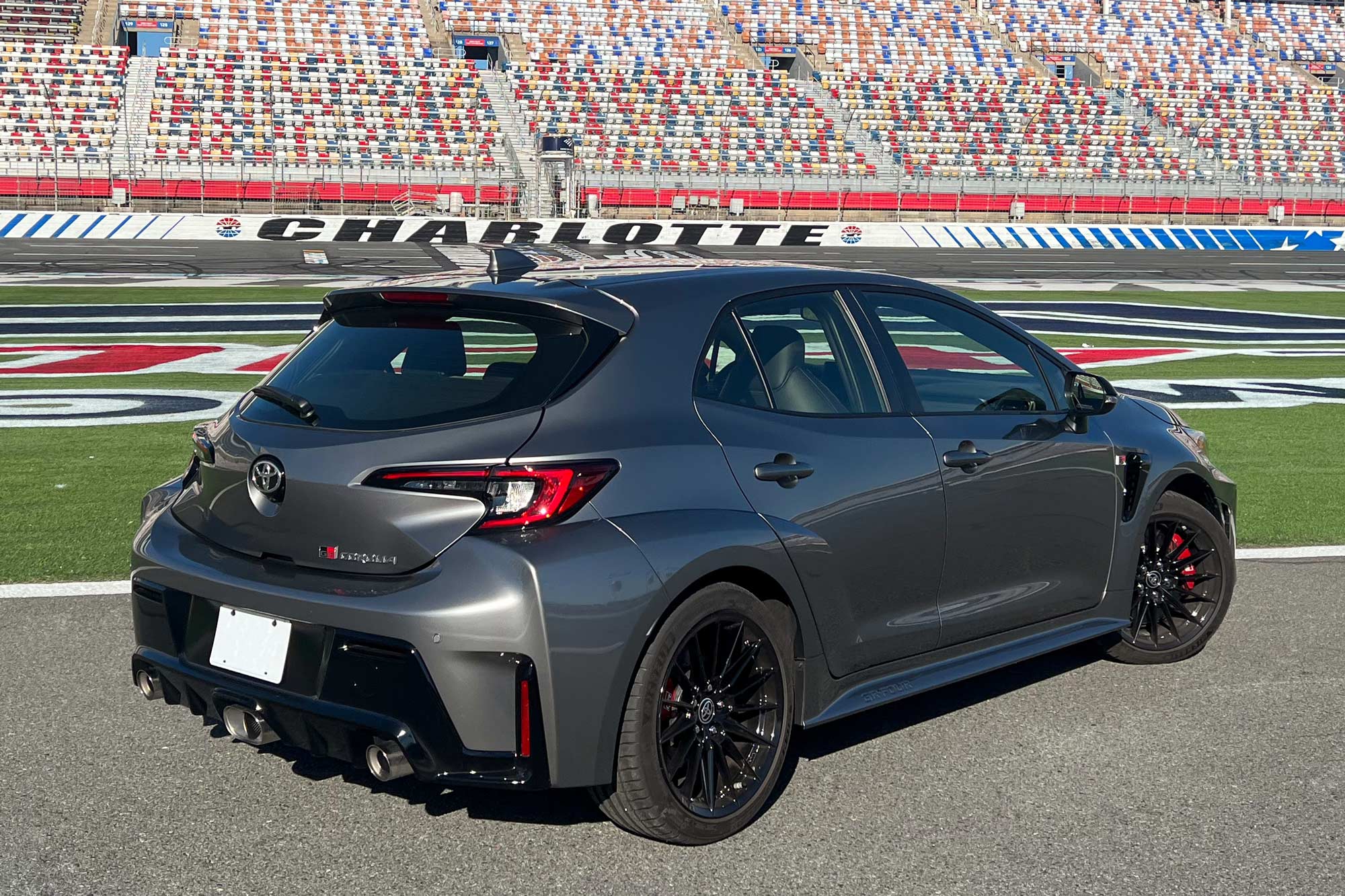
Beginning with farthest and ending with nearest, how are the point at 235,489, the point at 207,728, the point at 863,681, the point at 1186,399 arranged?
1. the point at 1186,399
2. the point at 207,728
3. the point at 863,681
4. the point at 235,489

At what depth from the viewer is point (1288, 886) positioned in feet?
11.2

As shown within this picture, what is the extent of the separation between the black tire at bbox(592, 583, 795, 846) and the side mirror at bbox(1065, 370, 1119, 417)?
1.53 m


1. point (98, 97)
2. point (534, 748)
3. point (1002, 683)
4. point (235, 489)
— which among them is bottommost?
point (98, 97)

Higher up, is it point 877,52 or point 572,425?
point 572,425

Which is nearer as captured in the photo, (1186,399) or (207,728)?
(207,728)

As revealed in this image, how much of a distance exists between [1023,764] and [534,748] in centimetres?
163

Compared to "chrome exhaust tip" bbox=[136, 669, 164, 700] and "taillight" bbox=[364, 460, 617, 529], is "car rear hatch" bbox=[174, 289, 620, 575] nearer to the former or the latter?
"taillight" bbox=[364, 460, 617, 529]

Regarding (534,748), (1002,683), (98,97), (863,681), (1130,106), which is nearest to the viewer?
(534,748)

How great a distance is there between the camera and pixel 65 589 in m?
5.84

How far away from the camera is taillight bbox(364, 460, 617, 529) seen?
3340 millimetres

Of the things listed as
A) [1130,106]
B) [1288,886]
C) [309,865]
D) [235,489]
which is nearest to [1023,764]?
[1288,886]

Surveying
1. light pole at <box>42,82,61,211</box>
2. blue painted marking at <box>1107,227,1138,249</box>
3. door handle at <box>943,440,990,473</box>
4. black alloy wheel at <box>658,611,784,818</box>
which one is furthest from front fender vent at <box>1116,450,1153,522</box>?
light pole at <box>42,82,61,211</box>

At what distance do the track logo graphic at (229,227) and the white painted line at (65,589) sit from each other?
95.8 feet

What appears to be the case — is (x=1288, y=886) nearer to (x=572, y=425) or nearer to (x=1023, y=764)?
(x=1023, y=764)
